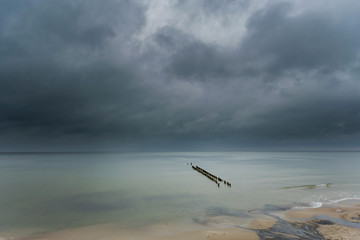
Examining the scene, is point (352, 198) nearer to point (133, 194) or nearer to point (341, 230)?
point (341, 230)

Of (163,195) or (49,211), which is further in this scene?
(163,195)

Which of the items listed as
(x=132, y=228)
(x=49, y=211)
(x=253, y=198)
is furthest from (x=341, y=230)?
(x=49, y=211)

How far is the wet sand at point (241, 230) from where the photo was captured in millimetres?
13164

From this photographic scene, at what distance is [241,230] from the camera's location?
46.6ft

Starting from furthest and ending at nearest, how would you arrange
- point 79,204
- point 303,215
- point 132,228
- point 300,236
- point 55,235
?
point 79,204, point 303,215, point 132,228, point 55,235, point 300,236

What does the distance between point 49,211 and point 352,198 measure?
30023mm

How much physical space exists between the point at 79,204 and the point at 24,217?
4.87m

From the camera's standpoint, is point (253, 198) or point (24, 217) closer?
point (24, 217)

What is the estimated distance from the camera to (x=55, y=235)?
555 inches

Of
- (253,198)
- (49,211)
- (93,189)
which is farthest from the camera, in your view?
(93,189)

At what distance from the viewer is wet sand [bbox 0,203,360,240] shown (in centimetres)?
1316

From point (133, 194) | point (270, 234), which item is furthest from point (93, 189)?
point (270, 234)

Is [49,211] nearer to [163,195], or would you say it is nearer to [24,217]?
[24,217]

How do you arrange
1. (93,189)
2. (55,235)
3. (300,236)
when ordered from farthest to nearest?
(93,189), (55,235), (300,236)
